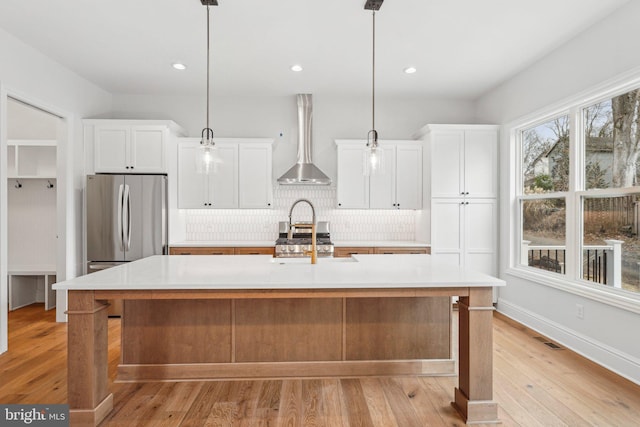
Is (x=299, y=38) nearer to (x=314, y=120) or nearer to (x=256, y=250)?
(x=314, y=120)

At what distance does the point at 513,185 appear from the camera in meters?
4.48

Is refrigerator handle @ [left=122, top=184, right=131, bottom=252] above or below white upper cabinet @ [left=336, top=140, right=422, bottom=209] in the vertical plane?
below

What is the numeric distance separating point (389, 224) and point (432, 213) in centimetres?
79

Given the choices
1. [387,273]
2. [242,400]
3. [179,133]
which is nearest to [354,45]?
[387,273]

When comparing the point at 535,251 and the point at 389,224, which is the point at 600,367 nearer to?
the point at 535,251

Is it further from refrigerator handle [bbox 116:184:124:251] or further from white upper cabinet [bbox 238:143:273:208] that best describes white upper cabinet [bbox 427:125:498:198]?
refrigerator handle [bbox 116:184:124:251]

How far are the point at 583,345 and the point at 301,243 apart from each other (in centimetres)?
296

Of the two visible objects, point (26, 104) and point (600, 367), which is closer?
point (600, 367)

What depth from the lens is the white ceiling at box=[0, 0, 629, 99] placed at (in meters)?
2.88

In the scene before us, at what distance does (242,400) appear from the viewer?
2393mm

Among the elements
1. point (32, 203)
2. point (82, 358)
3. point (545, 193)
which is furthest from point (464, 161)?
point (32, 203)

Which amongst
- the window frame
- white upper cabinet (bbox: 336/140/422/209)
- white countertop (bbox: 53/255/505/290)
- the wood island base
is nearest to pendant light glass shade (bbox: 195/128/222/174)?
white countertop (bbox: 53/255/505/290)

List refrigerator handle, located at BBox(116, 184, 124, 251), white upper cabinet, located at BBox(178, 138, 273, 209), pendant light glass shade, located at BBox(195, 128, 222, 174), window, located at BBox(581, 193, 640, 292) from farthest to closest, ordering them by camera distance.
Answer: white upper cabinet, located at BBox(178, 138, 273, 209) → refrigerator handle, located at BBox(116, 184, 124, 251) → window, located at BBox(581, 193, 640, 292) → pendant light glass shade, located at BBox(195, 128, 222, 174)

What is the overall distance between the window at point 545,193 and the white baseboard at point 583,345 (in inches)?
22.5
